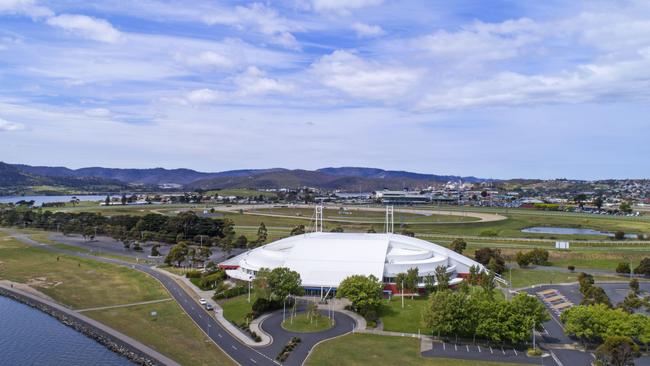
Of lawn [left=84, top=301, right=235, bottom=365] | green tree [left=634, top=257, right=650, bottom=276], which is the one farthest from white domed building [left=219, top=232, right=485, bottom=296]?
green tree [left=634, top=257, right=650, bottom=276]

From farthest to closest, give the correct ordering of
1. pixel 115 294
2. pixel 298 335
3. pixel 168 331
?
pixel 115 294, pixel 168 331, pixel 298 335

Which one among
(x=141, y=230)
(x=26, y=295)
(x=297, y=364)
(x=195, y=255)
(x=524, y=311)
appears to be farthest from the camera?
(x=141, y=230)

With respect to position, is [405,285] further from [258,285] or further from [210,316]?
[210,316]

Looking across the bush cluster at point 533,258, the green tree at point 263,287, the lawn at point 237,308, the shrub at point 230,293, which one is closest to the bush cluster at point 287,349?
the lawn at point 237,308

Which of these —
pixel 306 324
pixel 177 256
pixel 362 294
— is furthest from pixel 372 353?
pixel 177 256

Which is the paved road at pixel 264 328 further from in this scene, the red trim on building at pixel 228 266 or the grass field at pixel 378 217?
the grass field at pixel 378 217

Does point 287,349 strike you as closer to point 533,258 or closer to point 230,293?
point 230,293

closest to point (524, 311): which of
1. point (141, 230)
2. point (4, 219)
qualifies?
point (141, 230)
